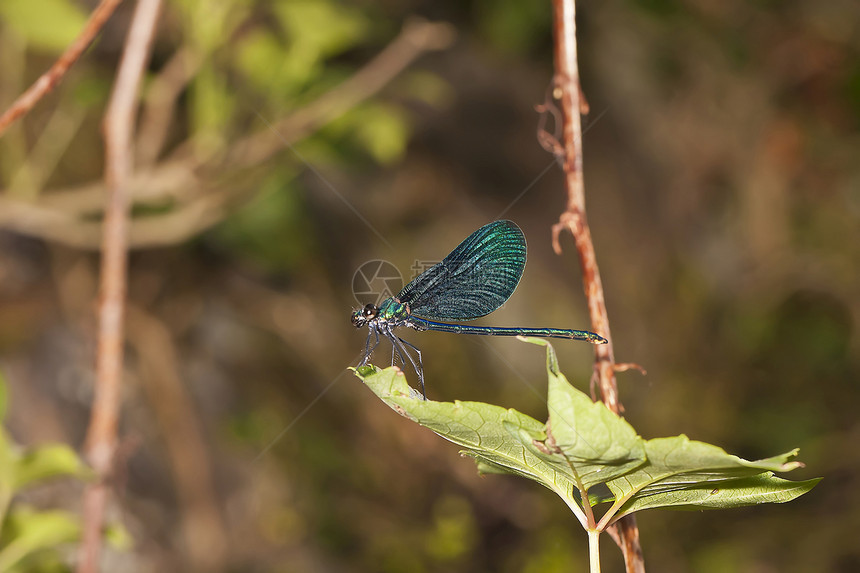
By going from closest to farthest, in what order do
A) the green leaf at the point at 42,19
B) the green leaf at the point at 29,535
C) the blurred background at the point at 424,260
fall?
1. the green leaf at the point at 29,535
2. the green leaf at the point at 42,19
3. the blurred background at the point at 424,260

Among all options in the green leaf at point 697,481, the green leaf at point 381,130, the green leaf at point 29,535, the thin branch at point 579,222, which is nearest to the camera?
the green leaf at point 697,481

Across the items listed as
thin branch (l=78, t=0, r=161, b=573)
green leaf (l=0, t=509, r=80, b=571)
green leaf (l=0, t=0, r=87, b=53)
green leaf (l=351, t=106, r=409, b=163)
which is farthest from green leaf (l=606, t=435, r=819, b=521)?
green leaf (l=0, t=0, r=87, b=53)

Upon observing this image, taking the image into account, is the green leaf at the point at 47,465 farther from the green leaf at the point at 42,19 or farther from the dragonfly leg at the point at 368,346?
the green leaf at the point at 42,19

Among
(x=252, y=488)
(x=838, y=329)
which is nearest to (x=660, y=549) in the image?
(x=838, y=329)

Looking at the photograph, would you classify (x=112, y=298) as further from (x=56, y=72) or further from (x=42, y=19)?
(x=42, y=19)

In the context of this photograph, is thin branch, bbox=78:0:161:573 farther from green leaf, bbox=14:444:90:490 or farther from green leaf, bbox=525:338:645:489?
green leaf, bbox=525:338:645:489

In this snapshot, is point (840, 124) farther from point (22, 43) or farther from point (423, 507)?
point (22, 43)

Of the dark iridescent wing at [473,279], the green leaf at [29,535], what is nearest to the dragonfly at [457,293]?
the dark iridescent wing at [473,279]
